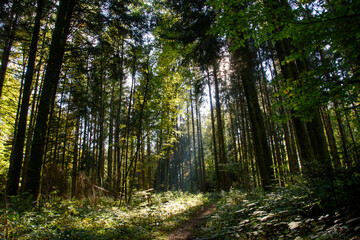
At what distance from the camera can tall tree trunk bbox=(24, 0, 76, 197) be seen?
496 centimetres

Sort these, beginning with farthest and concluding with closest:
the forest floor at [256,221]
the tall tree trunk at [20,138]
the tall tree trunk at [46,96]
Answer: the tall tree trunk at [20,138] → the tall tree trunk at [46,96] → the forest floor at [256,221]

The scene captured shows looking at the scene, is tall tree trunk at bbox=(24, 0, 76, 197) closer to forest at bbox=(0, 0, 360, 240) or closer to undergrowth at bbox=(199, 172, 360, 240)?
forest at bbox=(0, 0, 360, 240)

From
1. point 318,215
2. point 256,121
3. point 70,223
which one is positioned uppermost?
point 256,121

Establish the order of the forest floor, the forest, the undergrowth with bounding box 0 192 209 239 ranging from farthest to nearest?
the undergrowth with bounding box 0 192 209 239 < the forest < the forest floor

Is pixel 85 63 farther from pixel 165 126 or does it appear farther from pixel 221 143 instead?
pixel 221 143

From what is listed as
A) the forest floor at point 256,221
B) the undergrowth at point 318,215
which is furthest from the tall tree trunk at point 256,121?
the undergrowth at point 318,215

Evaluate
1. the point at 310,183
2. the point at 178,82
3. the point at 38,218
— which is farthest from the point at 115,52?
the point at 310,183

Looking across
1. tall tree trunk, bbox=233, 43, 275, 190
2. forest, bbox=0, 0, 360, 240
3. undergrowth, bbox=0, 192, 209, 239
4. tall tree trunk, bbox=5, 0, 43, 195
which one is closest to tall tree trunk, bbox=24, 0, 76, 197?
forest, bbox=0, 0, 360, 240

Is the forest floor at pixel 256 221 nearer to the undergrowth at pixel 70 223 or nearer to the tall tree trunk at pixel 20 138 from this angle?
the undergrowth at pixel 70 223

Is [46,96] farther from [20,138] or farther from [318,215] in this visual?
[318,215]

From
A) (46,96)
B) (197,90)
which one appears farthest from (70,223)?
(197,90)

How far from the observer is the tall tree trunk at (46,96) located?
496 cm

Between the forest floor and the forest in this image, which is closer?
the forest floor

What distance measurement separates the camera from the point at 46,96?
522 centimetres
